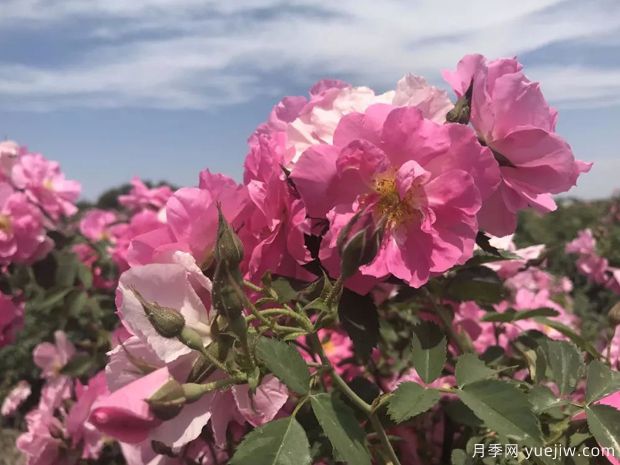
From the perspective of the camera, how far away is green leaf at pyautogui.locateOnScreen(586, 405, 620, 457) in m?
0.73

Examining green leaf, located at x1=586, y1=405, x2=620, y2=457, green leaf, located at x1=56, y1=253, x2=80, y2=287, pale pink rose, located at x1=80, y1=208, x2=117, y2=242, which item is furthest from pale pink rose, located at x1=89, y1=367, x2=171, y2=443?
pale pink rose, located at x1=80, y1=208, x2=117, y2=242

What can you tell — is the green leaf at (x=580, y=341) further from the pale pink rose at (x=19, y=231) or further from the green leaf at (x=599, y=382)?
the pale pink rose at (x=19, y=231)

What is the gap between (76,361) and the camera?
1.89 m

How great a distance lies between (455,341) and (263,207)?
52cm

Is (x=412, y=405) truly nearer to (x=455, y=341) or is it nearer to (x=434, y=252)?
(x=434, y=252)

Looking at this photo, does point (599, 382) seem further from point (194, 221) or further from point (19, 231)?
point (19, 231)

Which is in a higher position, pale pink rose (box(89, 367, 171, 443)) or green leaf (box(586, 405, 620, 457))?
pale pink rose (box(89, 367, 171, 443))

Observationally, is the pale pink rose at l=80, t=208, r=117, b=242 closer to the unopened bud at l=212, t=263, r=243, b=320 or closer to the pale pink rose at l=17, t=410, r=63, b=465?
the pale pink rose at l=17, t=410, r=63, b=465

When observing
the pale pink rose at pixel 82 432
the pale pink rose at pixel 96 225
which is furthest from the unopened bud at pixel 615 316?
the pale pink rose at pixel 96 225

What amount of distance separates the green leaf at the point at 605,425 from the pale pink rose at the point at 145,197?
77.0 inches

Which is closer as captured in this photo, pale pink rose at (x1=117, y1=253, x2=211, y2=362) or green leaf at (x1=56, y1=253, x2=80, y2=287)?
pale pink rose at (x1=117, y1=253, x2=211, y2=362)

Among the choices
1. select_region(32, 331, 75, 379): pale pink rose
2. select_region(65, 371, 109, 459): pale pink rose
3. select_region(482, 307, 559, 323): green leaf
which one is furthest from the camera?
select_region(32, 331, 75, 379): pale pink rose

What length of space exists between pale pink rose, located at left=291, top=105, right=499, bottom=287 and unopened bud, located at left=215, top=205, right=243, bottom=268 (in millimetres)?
132

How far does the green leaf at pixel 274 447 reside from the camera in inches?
25.2
